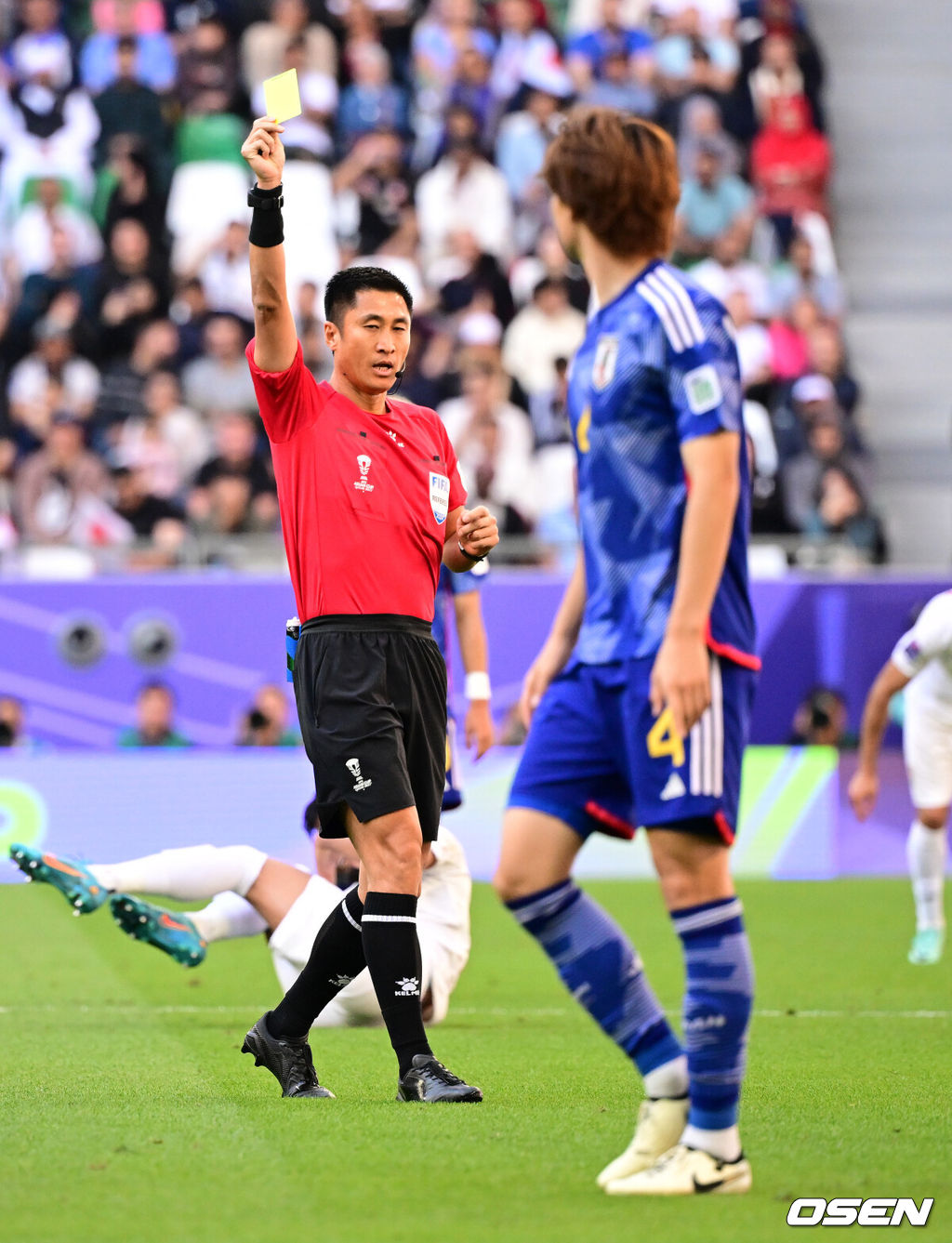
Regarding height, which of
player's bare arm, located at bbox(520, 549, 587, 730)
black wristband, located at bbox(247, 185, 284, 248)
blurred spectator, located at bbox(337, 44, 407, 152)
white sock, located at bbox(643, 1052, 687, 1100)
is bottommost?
white sock, located at bbox(643, 1052, 687, 1100)

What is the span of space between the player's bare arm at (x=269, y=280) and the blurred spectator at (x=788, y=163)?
49.2 feet

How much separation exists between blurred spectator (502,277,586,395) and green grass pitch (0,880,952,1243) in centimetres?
861

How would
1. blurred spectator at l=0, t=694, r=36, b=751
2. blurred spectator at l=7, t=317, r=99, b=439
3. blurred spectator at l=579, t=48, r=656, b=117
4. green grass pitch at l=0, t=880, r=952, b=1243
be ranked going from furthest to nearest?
blurred spectator at l=579, t=48, r=656, b=117
blurred spectator at l=7, t=317, r=99, b=439
blurred spectator at l=0, t=694, r=36, b=751
green grass pitch at l=0, t=880, r=952, b=1243

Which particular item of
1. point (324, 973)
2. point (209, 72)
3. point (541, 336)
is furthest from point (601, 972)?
point (209, 72)

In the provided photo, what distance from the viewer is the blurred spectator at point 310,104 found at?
18844mm

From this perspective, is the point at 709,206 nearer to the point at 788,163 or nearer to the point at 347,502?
the point at 788,163

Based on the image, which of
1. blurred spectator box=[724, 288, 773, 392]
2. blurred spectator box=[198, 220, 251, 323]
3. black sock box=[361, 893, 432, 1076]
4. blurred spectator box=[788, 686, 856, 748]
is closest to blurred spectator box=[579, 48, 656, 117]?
blurred spectator box=[724, 288, 773, 392]

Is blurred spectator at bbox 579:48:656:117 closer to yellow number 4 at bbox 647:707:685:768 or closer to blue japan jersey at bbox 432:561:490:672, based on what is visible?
blue japan jersey at bbox 432:561:490:672

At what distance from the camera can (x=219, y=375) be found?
1695cm

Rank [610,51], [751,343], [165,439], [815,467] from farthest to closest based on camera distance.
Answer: [610,51] < [751,343] < [815,467] < [165,439]

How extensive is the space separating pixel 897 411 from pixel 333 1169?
16.4 meters

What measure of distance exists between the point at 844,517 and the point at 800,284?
390 centimetres

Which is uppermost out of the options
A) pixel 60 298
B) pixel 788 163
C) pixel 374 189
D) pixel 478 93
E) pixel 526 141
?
pixel 478 93

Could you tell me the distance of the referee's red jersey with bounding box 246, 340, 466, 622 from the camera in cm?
566
